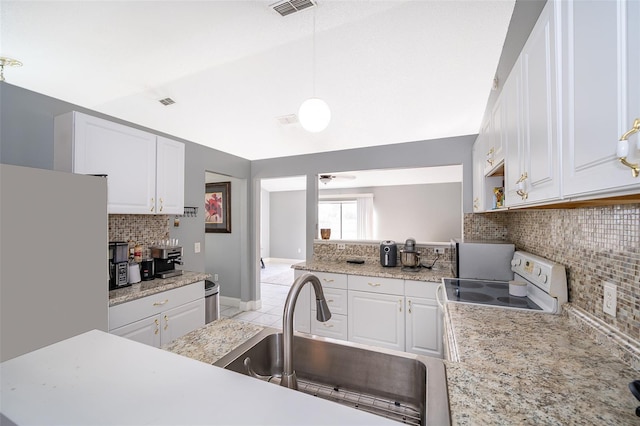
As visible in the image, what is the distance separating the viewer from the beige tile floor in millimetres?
3663

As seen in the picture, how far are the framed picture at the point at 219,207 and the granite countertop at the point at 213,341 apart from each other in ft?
10.3

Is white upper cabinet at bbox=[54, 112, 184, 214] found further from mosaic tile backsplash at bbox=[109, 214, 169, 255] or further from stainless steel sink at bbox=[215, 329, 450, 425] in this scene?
stainless steel sink at bbox=[215, 329, 450, 425]

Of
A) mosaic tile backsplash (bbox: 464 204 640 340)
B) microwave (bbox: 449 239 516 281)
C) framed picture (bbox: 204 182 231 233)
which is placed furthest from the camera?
framed picture (bbox: 204 182 231 233)

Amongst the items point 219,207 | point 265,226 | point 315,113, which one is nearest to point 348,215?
point 265,226

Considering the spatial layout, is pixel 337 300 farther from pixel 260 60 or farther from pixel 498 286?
pixel 260 60

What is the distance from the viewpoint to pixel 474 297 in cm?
Answer: 173

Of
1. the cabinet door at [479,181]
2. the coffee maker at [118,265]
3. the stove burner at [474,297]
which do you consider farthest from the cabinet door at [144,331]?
the cabinet door at [479,181]

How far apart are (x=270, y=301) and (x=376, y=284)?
2459 millimetres

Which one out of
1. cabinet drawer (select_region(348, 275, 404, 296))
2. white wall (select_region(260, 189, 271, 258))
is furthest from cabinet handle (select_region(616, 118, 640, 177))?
white wall (select_region(260, 189, 271, 258))

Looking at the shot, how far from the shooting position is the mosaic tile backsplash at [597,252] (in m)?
0.96

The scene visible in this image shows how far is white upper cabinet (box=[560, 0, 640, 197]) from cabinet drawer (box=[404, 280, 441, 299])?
177cm

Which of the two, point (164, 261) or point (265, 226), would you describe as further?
point (265, 226)

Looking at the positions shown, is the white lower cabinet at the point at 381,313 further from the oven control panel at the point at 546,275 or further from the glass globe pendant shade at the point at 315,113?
the glass globe pendant shade at the point at 315,113

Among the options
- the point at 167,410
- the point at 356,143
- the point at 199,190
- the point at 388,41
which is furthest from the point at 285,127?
the point at 167,410
